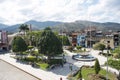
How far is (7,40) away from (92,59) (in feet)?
158

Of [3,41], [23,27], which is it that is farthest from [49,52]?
[23,27]

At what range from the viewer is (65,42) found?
95.8m

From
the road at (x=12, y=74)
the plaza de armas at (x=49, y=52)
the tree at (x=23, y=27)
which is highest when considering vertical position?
the tree at (x=23, y=27)

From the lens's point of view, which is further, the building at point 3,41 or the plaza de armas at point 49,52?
the building at point 3,41

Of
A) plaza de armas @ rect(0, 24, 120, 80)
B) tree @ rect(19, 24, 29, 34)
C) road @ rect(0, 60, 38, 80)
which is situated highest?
tree @ rect(19, 24, 29, 34)

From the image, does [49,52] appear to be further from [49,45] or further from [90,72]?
[90,72]

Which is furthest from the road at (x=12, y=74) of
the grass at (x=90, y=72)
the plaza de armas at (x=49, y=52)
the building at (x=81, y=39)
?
the building at (x=81, y=39)

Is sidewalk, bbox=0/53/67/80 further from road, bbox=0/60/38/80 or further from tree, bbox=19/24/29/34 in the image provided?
tree, bbox=19/24/29/34

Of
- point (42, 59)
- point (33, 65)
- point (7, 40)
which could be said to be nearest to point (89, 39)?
point (7, 40)

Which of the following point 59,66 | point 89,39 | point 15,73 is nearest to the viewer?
point 15,73

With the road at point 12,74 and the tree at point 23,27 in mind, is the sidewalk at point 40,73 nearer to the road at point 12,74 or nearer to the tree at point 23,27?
the road at point 12,74

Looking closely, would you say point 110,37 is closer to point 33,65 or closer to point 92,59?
point 92,59

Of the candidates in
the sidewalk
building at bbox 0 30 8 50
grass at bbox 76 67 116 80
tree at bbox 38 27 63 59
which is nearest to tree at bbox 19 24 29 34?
Result: building at bbox 0 30 8 50

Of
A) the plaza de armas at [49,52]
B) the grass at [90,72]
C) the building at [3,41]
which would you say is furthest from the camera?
the building at [3,41]
